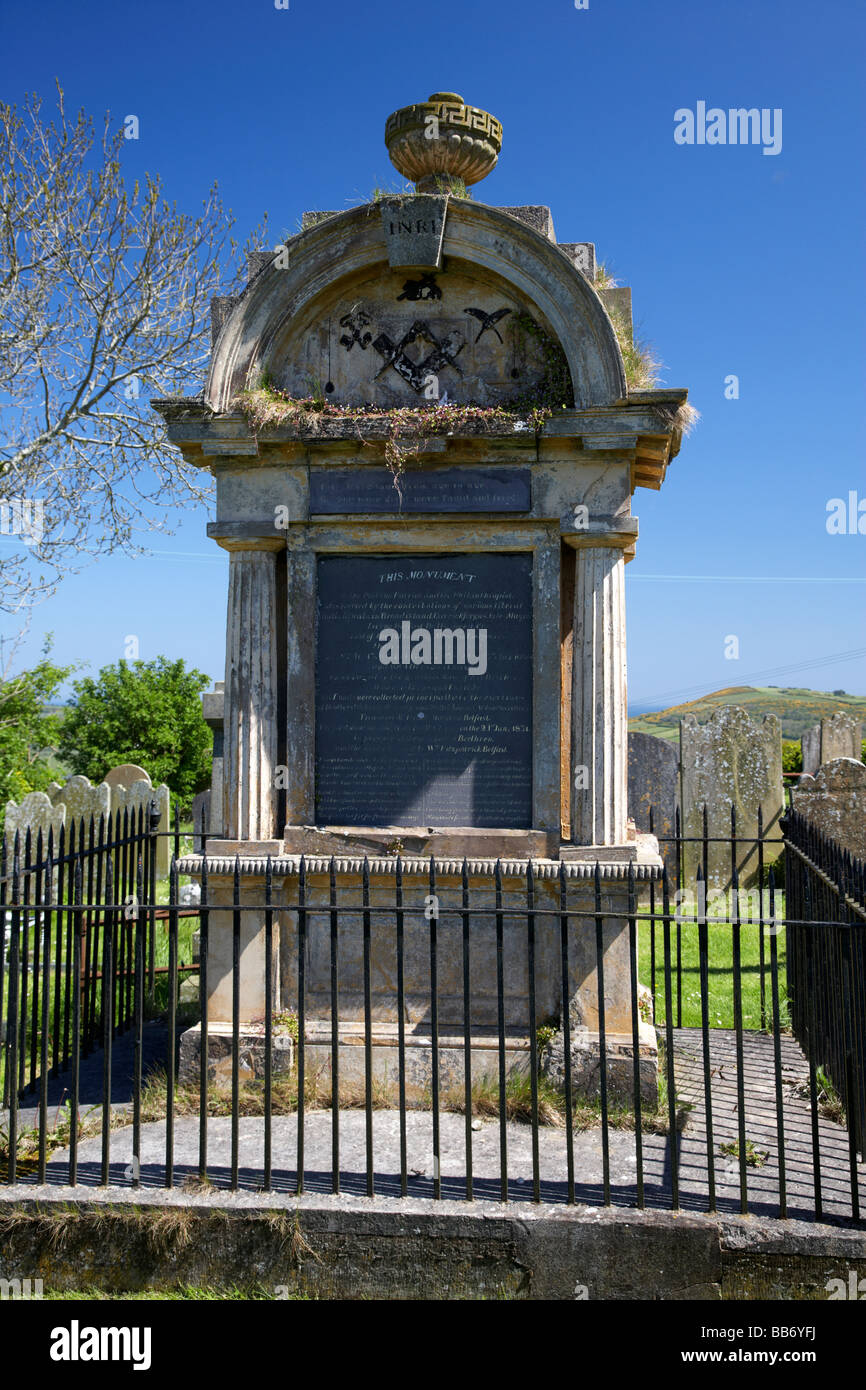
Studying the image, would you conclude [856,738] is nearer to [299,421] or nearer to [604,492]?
[604,492]

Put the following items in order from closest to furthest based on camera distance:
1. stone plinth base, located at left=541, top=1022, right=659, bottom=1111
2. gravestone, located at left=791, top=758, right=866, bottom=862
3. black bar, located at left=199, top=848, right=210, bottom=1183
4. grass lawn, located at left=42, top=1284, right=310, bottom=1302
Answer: grass lawn, located at left=42, top=1284, right=310, bottom=1302
black bar, located at left=199, top=848, right=210, bottom=1183
stone plinth base, located at left=541, top=1022, right=659, bottom=1111
gravestone, located at left=791, top=758, right=866, bottom=862

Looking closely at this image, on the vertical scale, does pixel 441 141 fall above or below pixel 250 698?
above

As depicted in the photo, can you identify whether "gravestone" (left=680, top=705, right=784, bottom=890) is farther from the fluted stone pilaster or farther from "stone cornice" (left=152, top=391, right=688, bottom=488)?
the fluted stone pilaster

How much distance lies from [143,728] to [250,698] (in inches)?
521

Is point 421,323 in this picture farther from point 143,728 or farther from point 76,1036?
point 143,728

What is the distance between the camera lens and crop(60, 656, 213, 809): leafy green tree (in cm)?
1830

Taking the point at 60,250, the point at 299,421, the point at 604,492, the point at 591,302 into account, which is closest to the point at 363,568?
the point at 299,421

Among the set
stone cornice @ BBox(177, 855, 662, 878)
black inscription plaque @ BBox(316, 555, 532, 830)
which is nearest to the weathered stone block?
black inscription plaque @ BBox(316, 555, 532, 830)

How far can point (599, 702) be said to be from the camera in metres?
5.64

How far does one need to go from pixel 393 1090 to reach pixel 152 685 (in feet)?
47.0

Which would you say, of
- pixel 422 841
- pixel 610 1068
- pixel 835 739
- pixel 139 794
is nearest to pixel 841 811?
pixel 610 1068

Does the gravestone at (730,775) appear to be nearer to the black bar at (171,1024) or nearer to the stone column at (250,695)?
the stone column at (250,695)

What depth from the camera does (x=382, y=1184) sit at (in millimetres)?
4492

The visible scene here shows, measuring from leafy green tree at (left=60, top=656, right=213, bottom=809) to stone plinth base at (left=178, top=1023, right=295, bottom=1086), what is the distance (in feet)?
42.0
